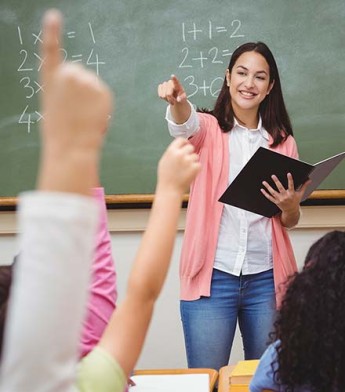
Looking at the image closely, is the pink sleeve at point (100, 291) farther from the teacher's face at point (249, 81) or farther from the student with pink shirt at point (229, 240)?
the teacher's face at point (249, 81)

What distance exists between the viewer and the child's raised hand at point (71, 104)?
561mm

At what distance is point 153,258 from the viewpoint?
0.91 meters

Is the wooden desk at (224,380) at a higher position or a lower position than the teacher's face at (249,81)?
lower

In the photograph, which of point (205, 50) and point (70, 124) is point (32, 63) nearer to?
point (205, 50)

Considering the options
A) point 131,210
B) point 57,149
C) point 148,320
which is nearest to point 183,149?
Answer: point 148,320

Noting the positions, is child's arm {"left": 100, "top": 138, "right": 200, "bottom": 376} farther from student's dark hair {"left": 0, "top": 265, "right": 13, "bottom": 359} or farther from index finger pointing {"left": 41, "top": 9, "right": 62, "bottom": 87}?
index finger pointing {"left": 41, "top": 9, "right": 62, "bottom": 87}

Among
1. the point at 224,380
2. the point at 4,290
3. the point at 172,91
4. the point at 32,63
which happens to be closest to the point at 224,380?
the point at 224,380

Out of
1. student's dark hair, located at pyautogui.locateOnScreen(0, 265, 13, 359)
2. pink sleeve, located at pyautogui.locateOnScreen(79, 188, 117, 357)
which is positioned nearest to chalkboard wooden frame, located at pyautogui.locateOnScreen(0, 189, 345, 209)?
pink sleeve, located at pyautogui.locateOnScreen(79, 188, 117, 357)

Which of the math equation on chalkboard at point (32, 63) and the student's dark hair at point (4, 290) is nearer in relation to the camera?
the student's dark hair at point (4, 290)

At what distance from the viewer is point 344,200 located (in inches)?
120

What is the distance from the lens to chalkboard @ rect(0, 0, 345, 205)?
308 centimetres

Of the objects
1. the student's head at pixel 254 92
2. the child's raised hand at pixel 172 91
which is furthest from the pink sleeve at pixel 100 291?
the student's head at pixel 254 92

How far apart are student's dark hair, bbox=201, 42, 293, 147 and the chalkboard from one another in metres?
0.62

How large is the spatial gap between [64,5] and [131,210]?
906 mm
